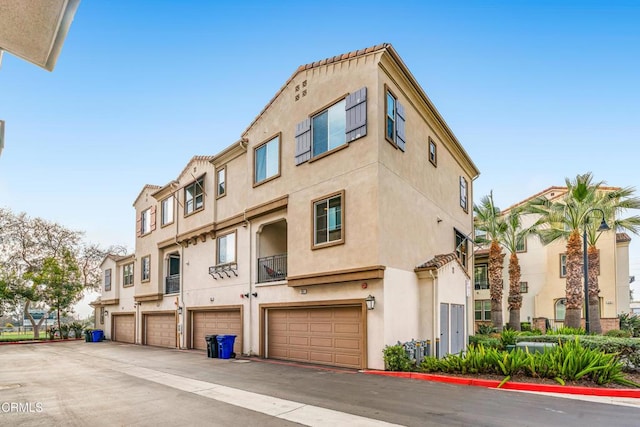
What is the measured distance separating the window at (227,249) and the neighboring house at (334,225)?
0.09 metres

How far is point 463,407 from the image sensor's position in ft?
26.3

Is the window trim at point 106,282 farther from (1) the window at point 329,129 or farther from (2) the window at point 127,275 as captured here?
(1) the window at point 329,129

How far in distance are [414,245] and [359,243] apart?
3.06 metres

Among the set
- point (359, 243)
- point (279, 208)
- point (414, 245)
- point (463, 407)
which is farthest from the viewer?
point (279, 208)

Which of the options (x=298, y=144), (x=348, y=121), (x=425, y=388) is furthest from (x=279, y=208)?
(x=425, y=388)

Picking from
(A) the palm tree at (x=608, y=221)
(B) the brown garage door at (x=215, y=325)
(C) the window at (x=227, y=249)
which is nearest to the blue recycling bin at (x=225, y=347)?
(B) the brown garage door at (x=215, y=325)

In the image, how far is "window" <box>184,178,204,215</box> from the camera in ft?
72.6

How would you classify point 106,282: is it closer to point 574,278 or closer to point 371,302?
point 371,302

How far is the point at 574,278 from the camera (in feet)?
75.0

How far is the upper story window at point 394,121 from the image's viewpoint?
13859 millimetres

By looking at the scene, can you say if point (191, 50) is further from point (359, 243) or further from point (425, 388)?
point (425, 388)

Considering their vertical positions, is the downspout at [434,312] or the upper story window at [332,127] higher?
the upper story window at [332,127]

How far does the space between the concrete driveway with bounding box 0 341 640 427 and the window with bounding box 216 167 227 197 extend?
9.56 metres

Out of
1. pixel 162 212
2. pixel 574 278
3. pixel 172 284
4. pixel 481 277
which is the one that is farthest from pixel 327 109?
pixel 481 277
